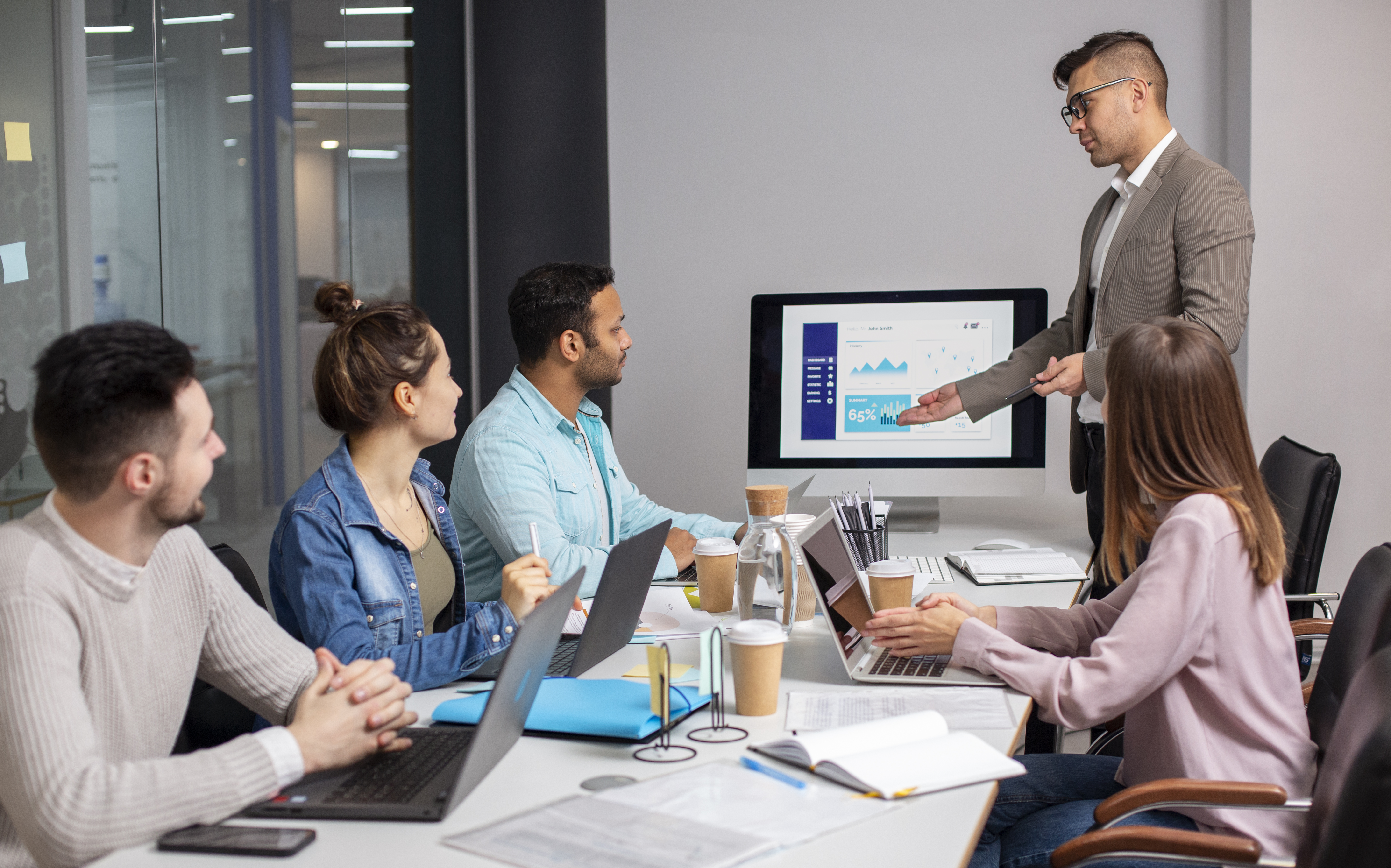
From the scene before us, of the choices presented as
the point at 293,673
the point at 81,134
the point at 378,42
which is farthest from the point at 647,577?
the point at 378,42

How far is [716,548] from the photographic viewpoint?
6.63 feet

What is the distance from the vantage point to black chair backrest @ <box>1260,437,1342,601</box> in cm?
220

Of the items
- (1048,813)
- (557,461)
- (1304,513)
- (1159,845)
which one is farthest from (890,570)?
(1304,513)

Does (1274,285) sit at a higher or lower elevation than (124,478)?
higher

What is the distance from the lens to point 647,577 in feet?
5.87

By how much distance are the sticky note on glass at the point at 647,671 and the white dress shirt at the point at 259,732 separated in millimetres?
544

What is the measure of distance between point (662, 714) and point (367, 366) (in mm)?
846

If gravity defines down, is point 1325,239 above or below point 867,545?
above

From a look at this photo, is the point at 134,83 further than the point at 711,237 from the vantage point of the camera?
No

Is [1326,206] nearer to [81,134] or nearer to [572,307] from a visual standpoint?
[572,307]

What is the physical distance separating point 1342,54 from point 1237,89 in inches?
11.2

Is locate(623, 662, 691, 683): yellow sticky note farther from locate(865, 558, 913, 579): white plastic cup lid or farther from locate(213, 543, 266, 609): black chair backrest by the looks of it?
locate(213, 543, 266, 609): black chair backrest

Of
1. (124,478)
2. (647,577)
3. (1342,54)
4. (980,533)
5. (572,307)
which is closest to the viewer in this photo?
(124,478)

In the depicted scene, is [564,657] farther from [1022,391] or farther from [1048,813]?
[1022,391]
